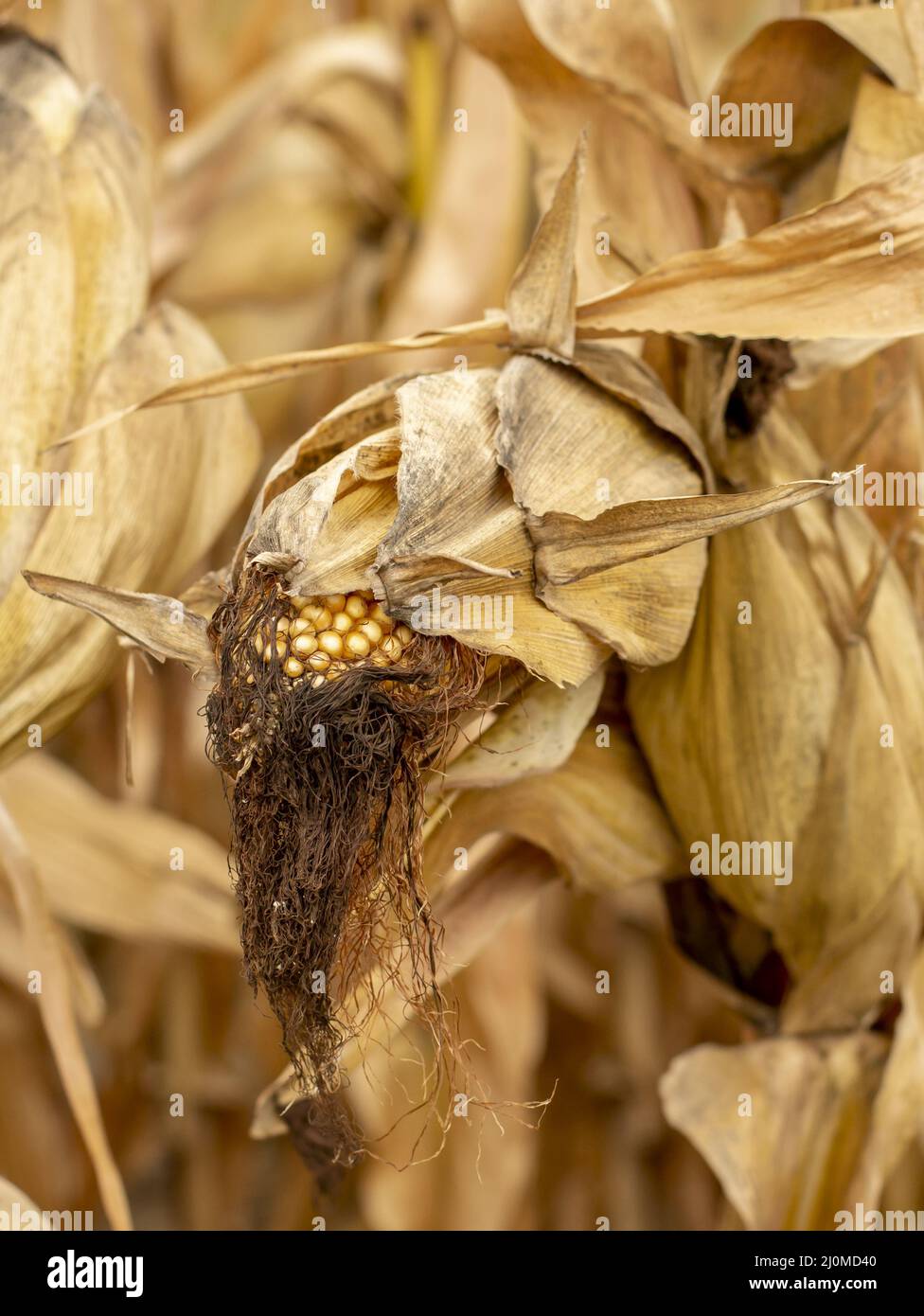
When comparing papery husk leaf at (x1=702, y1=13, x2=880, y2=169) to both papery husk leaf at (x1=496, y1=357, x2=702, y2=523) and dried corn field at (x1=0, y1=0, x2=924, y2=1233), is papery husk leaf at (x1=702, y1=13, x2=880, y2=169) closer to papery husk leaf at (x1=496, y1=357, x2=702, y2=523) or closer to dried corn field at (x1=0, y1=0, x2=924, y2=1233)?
dried corn field at (x1=0, y1=0, x2=924, y2=1233)

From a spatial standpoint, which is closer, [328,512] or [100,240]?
[328,512]

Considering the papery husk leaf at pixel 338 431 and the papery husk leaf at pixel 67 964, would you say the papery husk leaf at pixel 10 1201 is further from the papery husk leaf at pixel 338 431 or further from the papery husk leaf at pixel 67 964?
the papery husk leaf at pixel 338 431

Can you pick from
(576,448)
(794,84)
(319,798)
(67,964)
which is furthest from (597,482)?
(67,964)

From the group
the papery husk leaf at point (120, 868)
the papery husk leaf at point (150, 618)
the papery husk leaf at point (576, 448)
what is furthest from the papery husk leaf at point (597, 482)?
the papery husk leaf at point (120, 868)

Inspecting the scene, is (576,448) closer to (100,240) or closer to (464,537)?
(464,537)

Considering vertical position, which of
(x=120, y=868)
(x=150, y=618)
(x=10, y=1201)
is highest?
(x=150, y=618)

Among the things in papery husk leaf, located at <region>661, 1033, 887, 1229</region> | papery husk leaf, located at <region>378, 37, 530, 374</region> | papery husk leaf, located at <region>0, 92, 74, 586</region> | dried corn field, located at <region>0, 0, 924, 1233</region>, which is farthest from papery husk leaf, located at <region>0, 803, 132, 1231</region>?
papery husk leaf, located at <region>378, 37, 530, 374</region>

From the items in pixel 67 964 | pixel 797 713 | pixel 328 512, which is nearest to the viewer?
pixel 328 512
